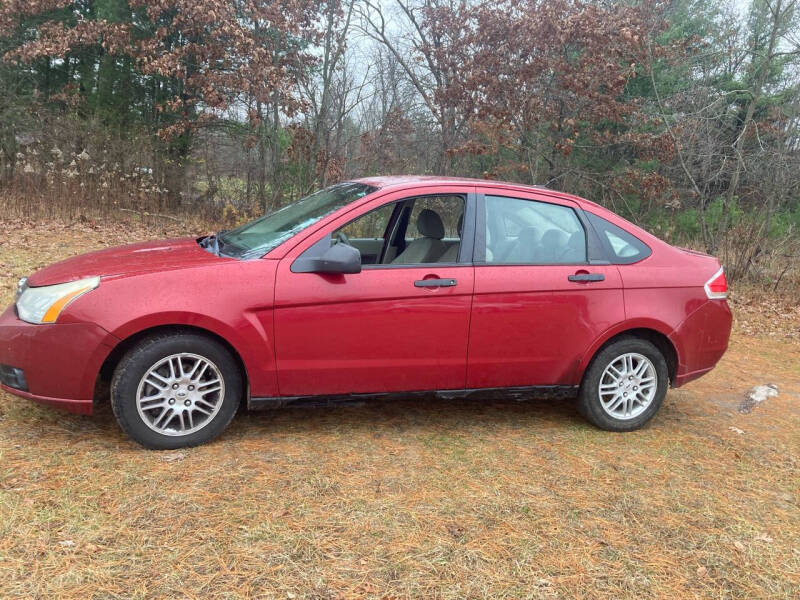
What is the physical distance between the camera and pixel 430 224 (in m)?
4.62

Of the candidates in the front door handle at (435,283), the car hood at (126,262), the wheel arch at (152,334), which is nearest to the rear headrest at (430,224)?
the front door handle at (435,283)

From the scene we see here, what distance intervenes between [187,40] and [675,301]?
40.1 ft

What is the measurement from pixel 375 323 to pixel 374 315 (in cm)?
5

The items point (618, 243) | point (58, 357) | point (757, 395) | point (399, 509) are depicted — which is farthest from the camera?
point (757, 395)

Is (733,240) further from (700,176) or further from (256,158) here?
(256,158)

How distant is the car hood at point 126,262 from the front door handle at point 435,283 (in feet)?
3.83

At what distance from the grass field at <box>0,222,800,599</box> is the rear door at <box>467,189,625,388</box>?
0.55 metres

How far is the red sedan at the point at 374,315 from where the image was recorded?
3.37 metres

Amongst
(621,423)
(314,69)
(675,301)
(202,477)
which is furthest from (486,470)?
(314,69)

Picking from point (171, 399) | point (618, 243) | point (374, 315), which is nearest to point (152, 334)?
point (171, 399)

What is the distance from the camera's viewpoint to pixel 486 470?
3623mm

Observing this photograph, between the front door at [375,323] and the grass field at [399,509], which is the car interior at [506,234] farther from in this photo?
the grass field at [399,509]

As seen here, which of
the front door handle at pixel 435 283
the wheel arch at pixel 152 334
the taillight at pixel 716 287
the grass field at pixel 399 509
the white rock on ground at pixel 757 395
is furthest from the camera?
the white rock on ground at pixel 757 395

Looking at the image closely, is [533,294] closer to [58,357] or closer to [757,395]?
[58,357]
